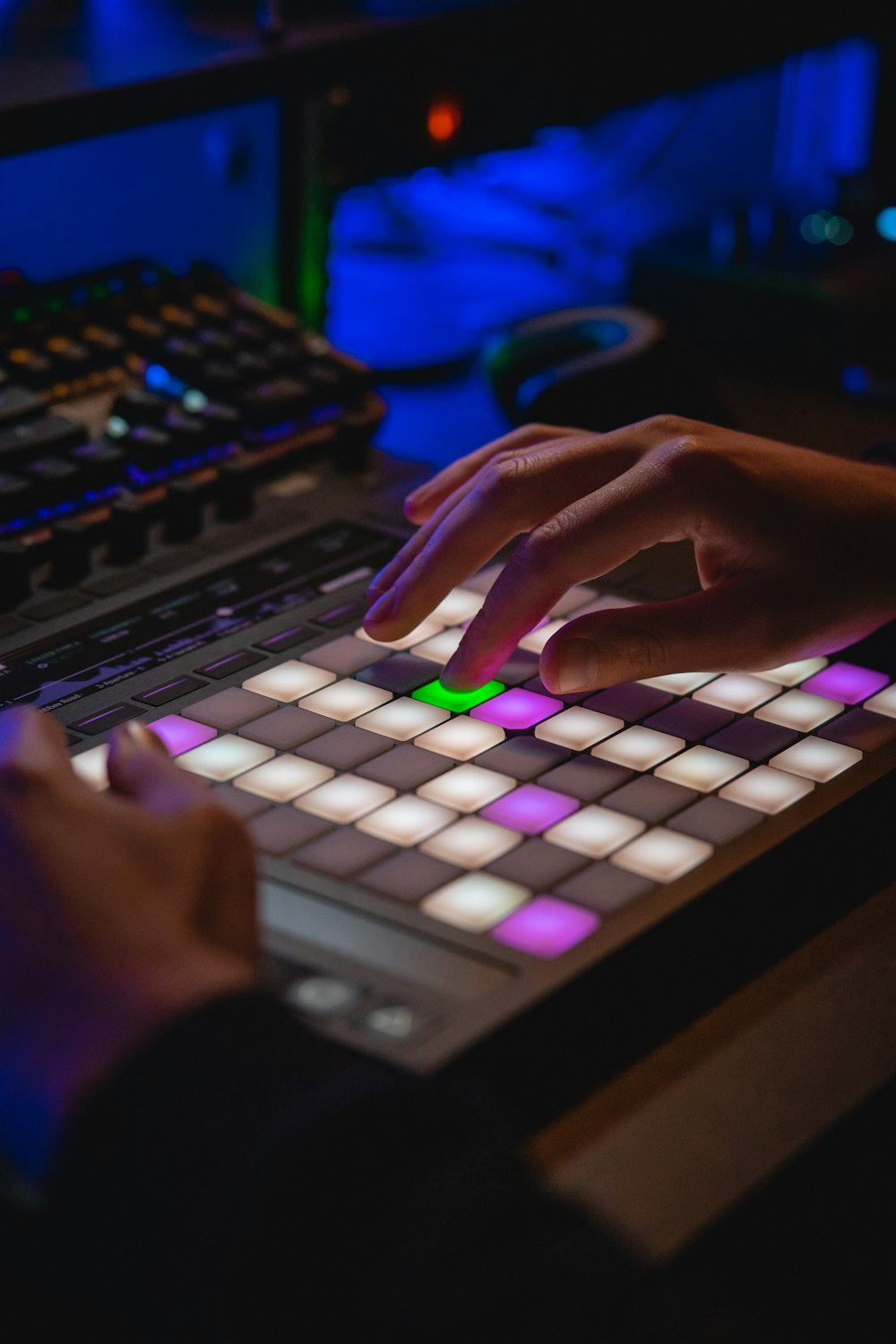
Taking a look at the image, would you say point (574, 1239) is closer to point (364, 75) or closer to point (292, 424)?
point (292, 424)

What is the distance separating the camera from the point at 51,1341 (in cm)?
49

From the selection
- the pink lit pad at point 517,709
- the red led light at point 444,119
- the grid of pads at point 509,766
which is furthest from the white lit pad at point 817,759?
the red led light at point 444,119

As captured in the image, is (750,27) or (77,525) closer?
(77,525)

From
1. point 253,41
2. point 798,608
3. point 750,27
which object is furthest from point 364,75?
point 798,608

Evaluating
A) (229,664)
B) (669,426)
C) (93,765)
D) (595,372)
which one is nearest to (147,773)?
(93,765)

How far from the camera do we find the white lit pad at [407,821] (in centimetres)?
64

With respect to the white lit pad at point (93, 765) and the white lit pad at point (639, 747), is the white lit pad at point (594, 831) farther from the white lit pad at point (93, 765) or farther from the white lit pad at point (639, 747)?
the white lit pad at point (93, 765)

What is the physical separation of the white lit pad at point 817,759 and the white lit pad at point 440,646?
175mm

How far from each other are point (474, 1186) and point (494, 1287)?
3 cm

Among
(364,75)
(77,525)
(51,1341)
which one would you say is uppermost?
(364,75)

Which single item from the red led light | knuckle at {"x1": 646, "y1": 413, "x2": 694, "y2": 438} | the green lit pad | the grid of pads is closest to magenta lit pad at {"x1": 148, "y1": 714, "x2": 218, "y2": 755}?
the grid of pads

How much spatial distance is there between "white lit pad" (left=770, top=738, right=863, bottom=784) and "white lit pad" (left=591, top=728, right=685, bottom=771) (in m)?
0.05

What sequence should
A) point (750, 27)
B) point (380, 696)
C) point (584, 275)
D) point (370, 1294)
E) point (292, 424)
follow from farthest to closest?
point (584, 275) < point (750, 27) < point (292, 424) < point (380, 696) < point (370, 1294)

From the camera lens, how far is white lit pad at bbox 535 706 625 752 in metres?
0.72
